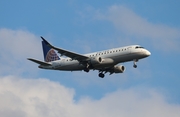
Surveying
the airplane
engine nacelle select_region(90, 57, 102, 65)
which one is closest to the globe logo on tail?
the airplane

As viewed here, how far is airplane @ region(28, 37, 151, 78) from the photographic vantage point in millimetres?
89438

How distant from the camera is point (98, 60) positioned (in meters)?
91.2

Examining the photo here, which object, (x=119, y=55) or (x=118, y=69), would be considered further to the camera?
(x=118, y=69)

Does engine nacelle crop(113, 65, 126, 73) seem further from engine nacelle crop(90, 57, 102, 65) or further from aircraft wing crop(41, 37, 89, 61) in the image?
engine nacelle crop(90, 57, 102, 65)

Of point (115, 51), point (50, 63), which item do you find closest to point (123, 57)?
point (115, 51)

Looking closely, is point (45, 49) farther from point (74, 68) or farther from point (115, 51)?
point (115, 51)

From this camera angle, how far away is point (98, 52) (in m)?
93.3

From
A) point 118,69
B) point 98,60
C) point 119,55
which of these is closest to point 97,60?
point 98,60

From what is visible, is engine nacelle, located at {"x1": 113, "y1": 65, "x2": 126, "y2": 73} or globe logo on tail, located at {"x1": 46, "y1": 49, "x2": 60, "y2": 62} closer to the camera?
engine nacelle, located at {"x1": 113, "y1": 65, "x2": 126, "y2": 73}

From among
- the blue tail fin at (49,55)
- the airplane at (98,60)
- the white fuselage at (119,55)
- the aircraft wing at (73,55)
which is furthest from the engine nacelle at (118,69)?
the blue tail fin at (49,55)

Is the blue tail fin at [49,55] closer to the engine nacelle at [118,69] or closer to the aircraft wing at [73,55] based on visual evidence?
the aircraft wing at [73,55]

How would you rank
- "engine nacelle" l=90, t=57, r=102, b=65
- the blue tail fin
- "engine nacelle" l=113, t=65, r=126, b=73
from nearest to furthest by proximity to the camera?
"engine nacelle" l=90, t=57, r=102, b=65 < "engine nacelle" l=113, t=65, r=126, b=73 < the blue tail fin

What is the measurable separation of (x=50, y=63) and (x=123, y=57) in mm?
15357

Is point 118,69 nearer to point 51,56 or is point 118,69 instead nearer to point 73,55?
point 73,55
